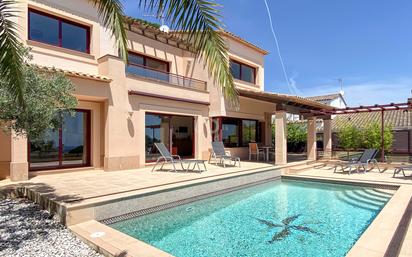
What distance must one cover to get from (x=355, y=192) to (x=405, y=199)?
10.6 feet

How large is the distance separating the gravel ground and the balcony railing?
8612 mm

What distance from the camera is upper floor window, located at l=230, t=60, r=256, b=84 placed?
22097 millimetres

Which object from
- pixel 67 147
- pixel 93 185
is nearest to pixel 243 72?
pixel 67 147

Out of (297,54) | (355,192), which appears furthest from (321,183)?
(297,54)

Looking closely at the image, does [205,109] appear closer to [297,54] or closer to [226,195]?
[226,195]

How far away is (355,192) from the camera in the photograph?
11945 mm

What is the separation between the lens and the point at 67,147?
13.4 meters

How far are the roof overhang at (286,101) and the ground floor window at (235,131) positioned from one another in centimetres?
268

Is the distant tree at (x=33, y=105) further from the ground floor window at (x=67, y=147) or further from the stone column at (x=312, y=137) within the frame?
the stone column at (x=312, y=137)

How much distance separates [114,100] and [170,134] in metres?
4.61

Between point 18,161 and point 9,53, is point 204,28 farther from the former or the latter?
point 18,161

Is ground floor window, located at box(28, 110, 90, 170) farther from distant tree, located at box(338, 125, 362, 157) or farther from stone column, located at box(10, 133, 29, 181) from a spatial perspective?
distant tree, located at box(338, 125, 362, 157)

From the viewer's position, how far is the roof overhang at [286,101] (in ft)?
54.1

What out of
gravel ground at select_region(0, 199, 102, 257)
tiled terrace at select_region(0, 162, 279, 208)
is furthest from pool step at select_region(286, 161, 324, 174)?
gravel ground at select_region(0, 199, 102, 257)
